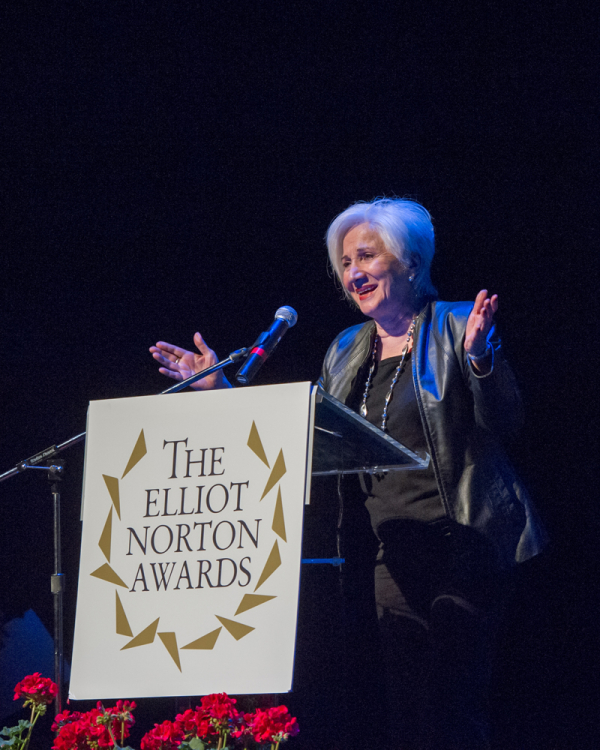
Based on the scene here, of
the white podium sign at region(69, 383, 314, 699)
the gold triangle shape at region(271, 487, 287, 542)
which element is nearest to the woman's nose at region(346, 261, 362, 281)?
the white podium sign at region(69, 383, 314, 699)

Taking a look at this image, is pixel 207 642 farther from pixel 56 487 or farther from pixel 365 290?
pixel 365 290

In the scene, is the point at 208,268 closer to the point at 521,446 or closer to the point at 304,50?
the point at 304,50

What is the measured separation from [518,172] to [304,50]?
0.98m

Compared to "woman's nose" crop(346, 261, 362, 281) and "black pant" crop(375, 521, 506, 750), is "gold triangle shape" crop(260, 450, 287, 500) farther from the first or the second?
"woman's nose" crop(346, 261, 362, 281)

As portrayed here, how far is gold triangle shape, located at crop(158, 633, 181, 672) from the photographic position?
1334 mm

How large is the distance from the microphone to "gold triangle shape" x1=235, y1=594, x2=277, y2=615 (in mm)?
549

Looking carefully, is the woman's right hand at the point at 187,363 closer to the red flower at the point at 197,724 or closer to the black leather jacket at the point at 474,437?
the black leather jacket at the point at 474,437

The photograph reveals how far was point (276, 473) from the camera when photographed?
53.7 inches

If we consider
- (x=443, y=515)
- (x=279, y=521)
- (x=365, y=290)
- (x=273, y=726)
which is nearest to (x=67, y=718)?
(x=273, y=726)

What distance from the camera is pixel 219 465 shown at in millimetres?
1410

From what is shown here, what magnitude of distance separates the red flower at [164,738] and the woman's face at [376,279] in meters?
1.28

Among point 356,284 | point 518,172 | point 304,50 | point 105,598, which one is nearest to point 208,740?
point 105,598

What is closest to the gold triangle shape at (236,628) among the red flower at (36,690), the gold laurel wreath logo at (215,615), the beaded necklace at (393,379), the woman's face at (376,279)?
the gold laurel wreath logo at (215,615)

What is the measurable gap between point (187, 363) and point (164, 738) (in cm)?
99
